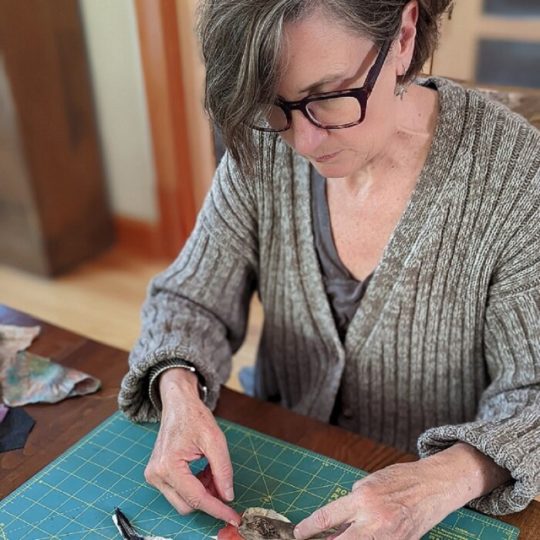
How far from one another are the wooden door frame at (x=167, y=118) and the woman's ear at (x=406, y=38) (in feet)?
5.33

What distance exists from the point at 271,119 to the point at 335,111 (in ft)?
0.31

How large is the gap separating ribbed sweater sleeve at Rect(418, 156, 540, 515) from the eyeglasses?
0.28 metres

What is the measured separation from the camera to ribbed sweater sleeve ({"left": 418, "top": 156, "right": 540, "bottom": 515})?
88cm

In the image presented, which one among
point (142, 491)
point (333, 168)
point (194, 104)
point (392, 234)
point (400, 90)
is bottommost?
point (142, 491)

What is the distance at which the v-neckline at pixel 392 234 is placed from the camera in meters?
1.04

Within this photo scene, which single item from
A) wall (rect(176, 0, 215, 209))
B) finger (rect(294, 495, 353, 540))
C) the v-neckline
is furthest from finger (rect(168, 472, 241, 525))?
wall (rect(176, 0, 215, 209))

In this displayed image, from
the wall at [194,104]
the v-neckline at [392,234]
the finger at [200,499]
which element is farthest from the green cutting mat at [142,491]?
the wall at [194,104]

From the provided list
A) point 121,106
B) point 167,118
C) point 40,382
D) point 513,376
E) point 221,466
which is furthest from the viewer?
point 121,106

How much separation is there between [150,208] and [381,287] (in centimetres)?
197

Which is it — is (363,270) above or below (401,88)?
below

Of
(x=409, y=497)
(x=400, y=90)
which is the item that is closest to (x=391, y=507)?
(x=409, y=497)

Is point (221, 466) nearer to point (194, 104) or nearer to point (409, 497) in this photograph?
point (409, 497)

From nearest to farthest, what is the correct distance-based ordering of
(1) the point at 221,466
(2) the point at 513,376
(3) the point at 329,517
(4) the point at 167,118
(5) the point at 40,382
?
(3) the point at 329,517, (1) the point at 221,466, (2) the point at 513,376, (5) the point at 40,382, (4) the point at 167,118

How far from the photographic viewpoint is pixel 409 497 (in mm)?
842
